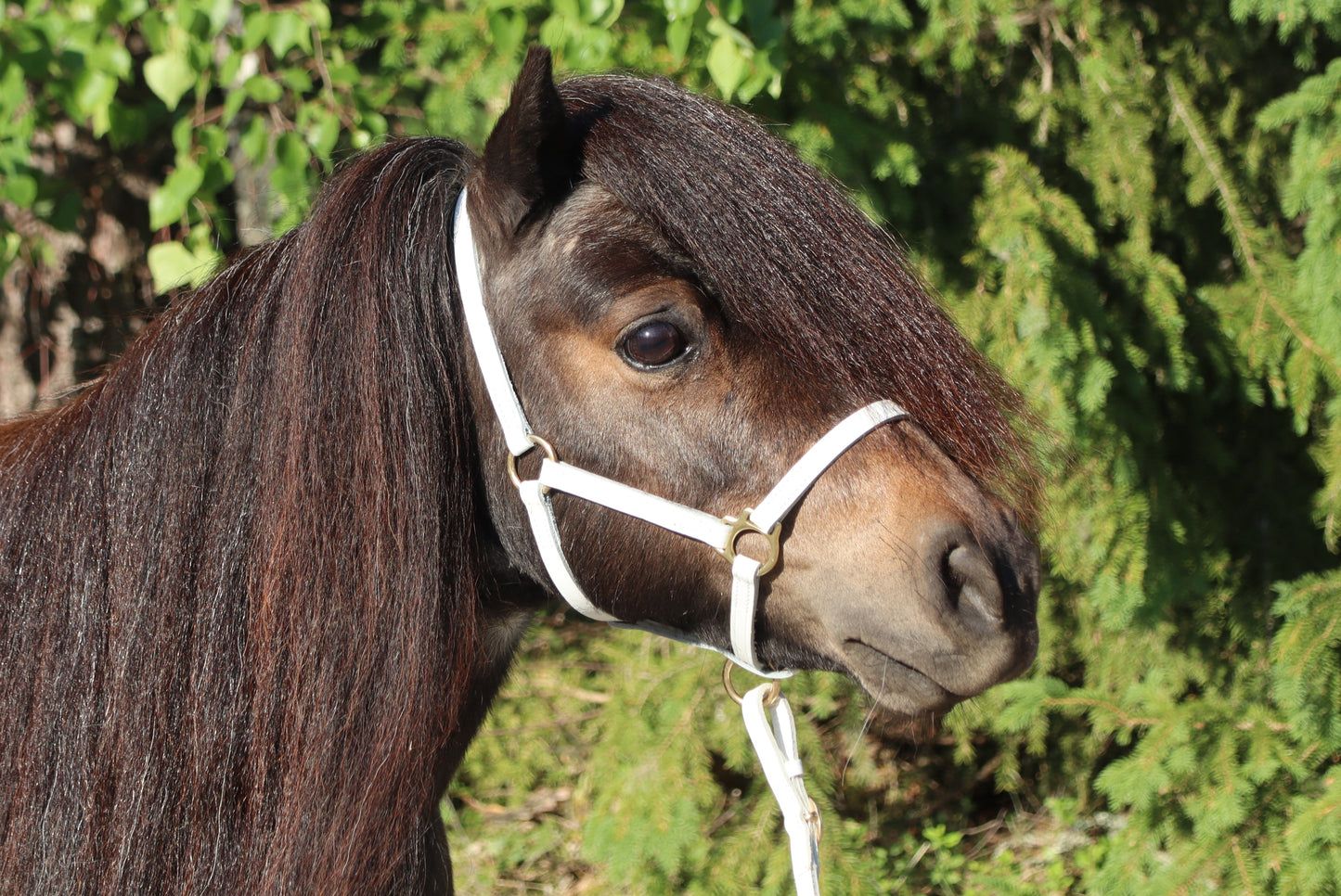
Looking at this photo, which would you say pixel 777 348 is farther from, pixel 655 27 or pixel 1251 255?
pixel 1251 255

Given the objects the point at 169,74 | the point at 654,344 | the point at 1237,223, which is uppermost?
the point at 169,74

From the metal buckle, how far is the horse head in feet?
0.04

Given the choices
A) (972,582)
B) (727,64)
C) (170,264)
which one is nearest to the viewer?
(972,582)

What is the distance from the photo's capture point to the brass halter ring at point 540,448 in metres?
1.27

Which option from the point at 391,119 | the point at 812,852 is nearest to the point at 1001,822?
the point at 812,852

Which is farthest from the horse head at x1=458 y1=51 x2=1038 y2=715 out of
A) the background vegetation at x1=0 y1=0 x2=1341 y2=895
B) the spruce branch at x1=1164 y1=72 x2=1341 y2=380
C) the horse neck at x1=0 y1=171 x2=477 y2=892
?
the spruce branch at x1=1164 y1=72 x2=1341 y2=380

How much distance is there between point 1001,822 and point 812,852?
2.12 m

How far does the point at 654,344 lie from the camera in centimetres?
121

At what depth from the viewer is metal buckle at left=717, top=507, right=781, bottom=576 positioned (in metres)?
1.21

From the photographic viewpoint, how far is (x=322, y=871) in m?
1.20

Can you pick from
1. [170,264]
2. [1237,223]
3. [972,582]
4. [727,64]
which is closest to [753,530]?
[972,582]

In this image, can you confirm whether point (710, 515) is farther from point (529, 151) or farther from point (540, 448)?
point (529, 151)

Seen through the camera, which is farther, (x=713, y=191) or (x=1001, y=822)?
(x=1001, y=822)

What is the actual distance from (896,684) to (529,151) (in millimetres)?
793
